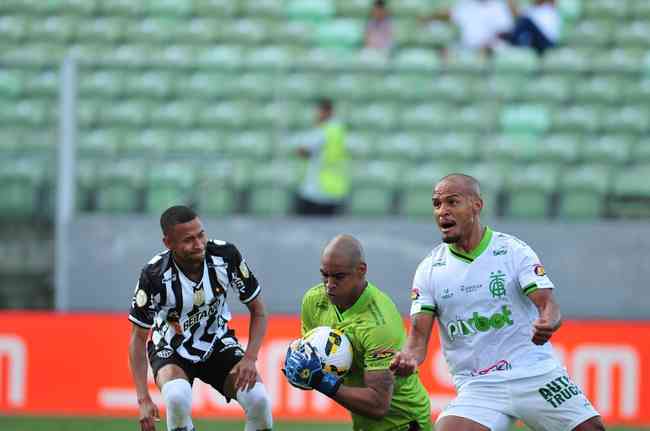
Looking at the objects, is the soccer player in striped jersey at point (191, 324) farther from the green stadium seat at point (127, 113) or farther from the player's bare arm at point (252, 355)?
the green stadium seat at point (127, 113)

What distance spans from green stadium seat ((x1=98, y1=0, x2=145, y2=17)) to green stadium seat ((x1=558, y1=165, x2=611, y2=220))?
5835mm

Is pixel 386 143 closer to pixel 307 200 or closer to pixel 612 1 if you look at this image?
pixel 307 200

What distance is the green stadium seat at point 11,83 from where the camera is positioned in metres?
13.1

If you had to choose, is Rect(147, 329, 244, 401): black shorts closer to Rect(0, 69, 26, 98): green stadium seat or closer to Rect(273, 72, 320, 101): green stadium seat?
Rect(273, 72, 320, 101): green stadium seat

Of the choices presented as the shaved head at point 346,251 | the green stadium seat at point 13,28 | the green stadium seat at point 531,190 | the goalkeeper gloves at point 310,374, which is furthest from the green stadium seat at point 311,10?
the goalkeeper gloves at point 310,374

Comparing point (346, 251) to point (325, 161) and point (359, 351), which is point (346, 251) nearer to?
point (359, 351)

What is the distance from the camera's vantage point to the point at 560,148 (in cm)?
1307

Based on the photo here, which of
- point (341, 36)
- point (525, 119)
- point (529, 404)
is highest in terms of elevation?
point (341, 36)

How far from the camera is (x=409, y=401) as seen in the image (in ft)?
22.1

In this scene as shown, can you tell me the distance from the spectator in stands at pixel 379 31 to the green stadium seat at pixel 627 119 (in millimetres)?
2753

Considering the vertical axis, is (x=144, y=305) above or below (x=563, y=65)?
below

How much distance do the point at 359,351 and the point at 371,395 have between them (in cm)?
30

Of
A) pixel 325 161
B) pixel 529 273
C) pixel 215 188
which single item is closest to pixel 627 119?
pixel 325 161

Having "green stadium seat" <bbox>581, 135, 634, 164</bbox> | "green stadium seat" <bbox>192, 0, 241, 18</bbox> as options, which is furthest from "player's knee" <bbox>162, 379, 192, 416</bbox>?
"green stadium seat" <bbox>192, 0, 241, 18</bbox>
